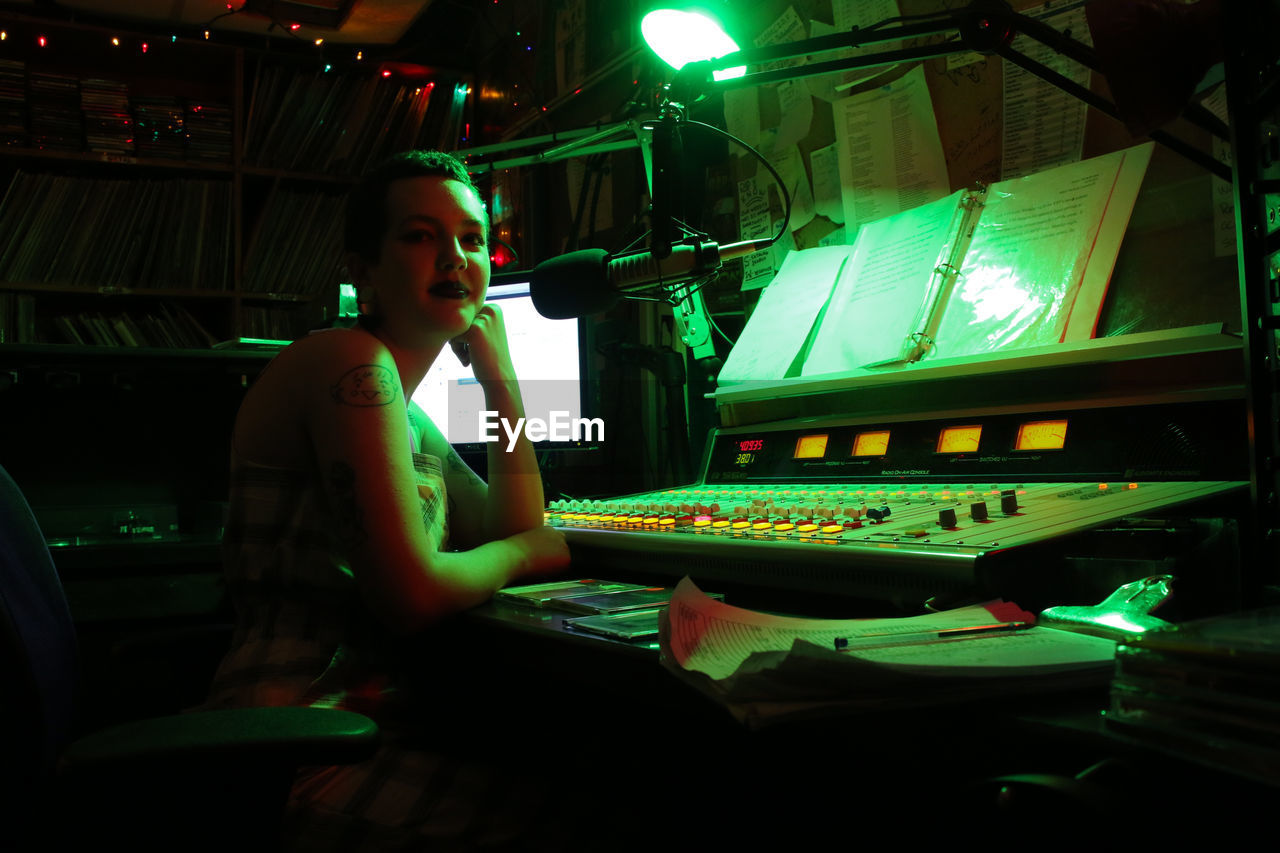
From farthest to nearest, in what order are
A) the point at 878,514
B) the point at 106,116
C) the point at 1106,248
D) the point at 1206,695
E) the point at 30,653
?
the point at 106,116 → the point at 1106,248 → the point at 878,514 → the point at 30,653 → the point at 1206,695

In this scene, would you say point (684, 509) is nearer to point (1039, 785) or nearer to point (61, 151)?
point (1039, 785)

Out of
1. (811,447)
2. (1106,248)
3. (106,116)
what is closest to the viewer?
(1106,248)

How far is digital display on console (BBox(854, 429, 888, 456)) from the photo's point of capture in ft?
4.30

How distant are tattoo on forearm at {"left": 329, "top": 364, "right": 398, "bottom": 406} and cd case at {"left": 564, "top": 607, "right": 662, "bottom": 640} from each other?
15.2 inches

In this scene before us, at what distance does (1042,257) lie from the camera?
1.25m

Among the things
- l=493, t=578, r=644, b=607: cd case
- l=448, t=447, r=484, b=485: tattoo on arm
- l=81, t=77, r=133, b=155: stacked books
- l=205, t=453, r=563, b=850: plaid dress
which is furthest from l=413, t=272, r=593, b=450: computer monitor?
l=81, t=77, r=133, b=155: stacked books

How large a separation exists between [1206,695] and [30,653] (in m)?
0.89

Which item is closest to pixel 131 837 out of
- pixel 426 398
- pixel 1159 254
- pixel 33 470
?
pixel 1159 254

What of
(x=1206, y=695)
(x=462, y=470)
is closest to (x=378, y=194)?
(x=462, y=470)

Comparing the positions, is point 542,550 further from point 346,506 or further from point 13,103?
point 13,103

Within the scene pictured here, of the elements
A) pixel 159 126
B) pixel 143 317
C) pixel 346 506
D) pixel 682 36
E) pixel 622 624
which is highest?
pixel 159 126

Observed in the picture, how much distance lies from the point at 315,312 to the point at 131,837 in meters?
1.78

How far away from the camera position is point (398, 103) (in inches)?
122

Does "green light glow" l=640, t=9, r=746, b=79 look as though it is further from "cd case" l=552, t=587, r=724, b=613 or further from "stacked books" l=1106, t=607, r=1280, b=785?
"stacked books" l=1106, t=607, r=1280, b=785
